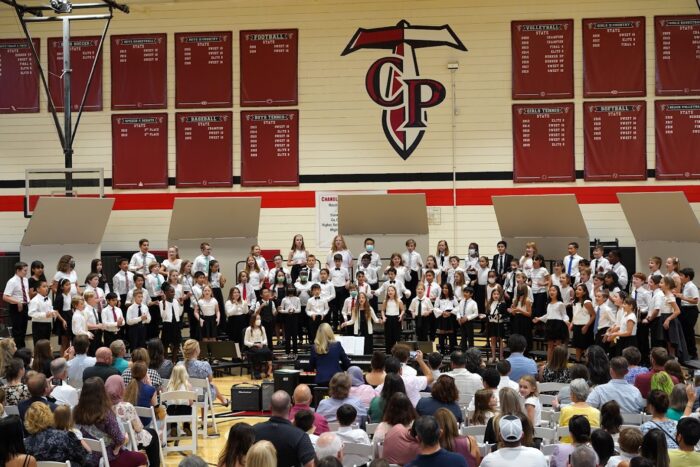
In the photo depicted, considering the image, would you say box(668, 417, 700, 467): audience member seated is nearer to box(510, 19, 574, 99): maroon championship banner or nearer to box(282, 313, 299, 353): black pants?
box(282, 313, 299, 353): black pants

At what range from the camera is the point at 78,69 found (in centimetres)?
2267

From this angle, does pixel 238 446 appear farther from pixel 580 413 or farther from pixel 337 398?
pixel 580 413

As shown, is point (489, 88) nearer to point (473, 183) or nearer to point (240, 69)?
point (473, 183)

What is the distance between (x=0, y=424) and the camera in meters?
6.45

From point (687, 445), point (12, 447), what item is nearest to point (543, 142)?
point (687, 445)

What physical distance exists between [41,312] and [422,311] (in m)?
6.95

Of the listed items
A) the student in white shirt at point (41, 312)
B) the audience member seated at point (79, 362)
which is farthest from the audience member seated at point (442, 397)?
the student in white shirt at point (41, 312)

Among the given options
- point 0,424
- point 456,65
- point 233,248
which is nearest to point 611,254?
point 456,65

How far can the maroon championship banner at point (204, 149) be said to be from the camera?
22.4 meters

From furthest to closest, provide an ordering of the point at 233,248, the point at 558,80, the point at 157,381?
the point at 558,80
the point at 233,248
the point at 157,381

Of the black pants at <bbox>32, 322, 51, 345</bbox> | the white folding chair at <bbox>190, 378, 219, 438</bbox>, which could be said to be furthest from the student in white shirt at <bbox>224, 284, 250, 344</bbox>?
the white folding chair at <bbox>190, 378, 219, 438</bbox>

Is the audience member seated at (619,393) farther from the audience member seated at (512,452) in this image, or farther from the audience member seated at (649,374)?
the audience member seated at (512,452)

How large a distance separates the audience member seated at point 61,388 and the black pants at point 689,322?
10596 mm

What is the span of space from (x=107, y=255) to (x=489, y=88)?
10.3m
